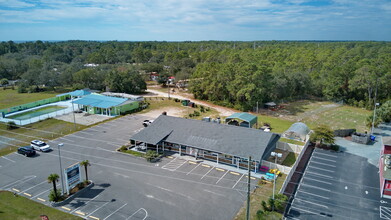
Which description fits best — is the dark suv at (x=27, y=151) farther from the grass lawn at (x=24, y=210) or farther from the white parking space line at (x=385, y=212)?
the white parking space line at (x=385, y=212)

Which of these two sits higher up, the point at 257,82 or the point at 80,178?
the point at 257,82

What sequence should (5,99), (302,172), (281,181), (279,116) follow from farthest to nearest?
(5,99) → (279,116) → (302,172) → (281,181)

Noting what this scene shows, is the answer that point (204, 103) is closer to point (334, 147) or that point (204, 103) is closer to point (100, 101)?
point (100, 101)

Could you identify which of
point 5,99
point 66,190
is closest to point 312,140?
point 66,190

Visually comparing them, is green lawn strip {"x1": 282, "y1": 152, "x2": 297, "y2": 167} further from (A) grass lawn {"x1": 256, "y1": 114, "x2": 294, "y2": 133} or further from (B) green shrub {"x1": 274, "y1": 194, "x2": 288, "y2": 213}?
(A) grass lawn {"x1": 256, "y1": 114, "x2": 294, "y2": 133}

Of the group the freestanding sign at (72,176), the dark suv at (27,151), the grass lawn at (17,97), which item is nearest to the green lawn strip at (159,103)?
the dark suv at (27,151)

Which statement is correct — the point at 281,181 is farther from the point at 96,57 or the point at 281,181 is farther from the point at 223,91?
the point at 96,57

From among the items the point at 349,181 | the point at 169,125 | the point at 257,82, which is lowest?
the point at 349,181
